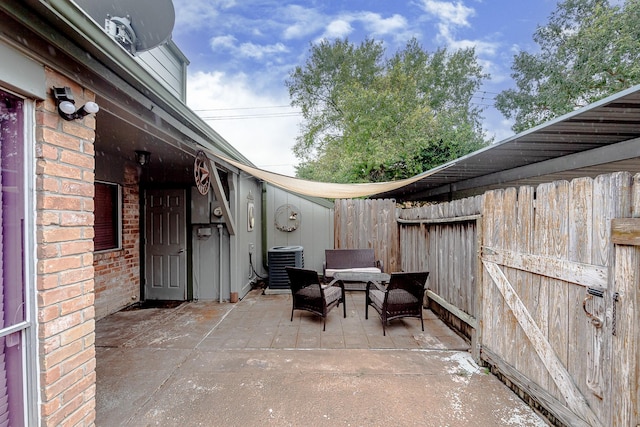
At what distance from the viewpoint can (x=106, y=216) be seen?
489 centimetres

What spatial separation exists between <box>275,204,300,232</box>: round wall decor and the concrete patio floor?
3336 millimetres

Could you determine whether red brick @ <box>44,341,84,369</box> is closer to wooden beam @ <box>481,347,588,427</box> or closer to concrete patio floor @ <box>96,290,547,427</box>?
concrete patio floor @ <box>96,290,547,427</box>

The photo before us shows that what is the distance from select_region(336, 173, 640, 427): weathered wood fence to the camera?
66.2 inches

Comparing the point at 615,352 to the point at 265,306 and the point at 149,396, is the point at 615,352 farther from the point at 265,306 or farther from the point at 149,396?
the point at 265,306

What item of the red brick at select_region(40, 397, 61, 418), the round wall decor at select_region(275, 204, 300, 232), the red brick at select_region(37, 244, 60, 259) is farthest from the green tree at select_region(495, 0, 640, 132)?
the red brick at select_region(40, 397, 61, 418)

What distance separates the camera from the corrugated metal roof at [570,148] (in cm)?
242

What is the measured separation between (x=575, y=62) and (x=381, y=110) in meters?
7.25

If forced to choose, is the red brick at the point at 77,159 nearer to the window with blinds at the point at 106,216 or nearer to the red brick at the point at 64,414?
the red brick at the point at 64,414

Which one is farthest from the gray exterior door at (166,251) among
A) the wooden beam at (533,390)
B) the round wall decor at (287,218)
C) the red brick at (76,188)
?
the wooden beam at (533,390)

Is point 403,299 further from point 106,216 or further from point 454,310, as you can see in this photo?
point 106,216

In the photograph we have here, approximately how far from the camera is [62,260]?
5.73 ft

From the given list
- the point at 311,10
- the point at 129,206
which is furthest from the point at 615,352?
the point at 311,10

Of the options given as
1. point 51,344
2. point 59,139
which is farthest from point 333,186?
point 51,344

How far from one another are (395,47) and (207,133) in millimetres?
14976
